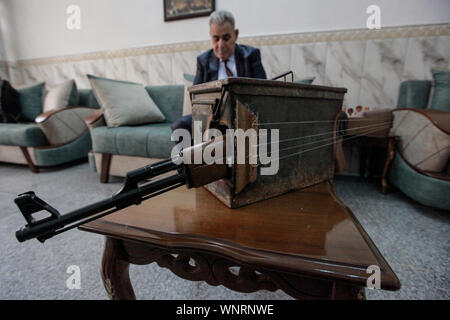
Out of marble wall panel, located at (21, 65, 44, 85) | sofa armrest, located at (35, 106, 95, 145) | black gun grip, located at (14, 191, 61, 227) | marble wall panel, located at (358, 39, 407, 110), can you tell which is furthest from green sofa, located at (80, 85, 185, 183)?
marble wall panel, located at (21, 65, 44, 85)

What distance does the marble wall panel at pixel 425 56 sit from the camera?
5.56 ft

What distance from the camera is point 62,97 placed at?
2.34 m

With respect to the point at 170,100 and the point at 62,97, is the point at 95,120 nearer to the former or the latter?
the point at 170,100

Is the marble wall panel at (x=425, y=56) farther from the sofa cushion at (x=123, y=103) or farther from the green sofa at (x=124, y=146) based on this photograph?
the sofa cushion at (x=123, y=103)

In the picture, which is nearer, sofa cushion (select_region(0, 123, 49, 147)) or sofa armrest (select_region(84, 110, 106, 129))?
sofa armrest (select_region(84, 110, 106, 129))

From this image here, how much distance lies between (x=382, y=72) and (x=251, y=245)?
7.03ft

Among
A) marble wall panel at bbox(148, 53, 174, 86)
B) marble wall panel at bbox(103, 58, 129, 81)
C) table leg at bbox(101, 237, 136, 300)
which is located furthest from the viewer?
marble wall panel at bbox(103, 58, 129, 81)

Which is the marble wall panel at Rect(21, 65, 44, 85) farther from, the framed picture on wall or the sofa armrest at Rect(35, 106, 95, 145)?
the framed picture on wall

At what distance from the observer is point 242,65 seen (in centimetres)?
147

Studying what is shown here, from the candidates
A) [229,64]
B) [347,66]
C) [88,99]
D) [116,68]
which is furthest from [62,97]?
[347,66]

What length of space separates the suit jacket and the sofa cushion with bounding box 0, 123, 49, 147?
1772mm

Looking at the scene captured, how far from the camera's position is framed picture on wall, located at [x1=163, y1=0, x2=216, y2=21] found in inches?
84.4

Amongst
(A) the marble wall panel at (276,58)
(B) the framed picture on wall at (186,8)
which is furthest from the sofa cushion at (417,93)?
(B) the framed picture on wall at (186,8)

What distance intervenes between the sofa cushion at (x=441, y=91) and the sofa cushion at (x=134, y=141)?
6.55 feet
